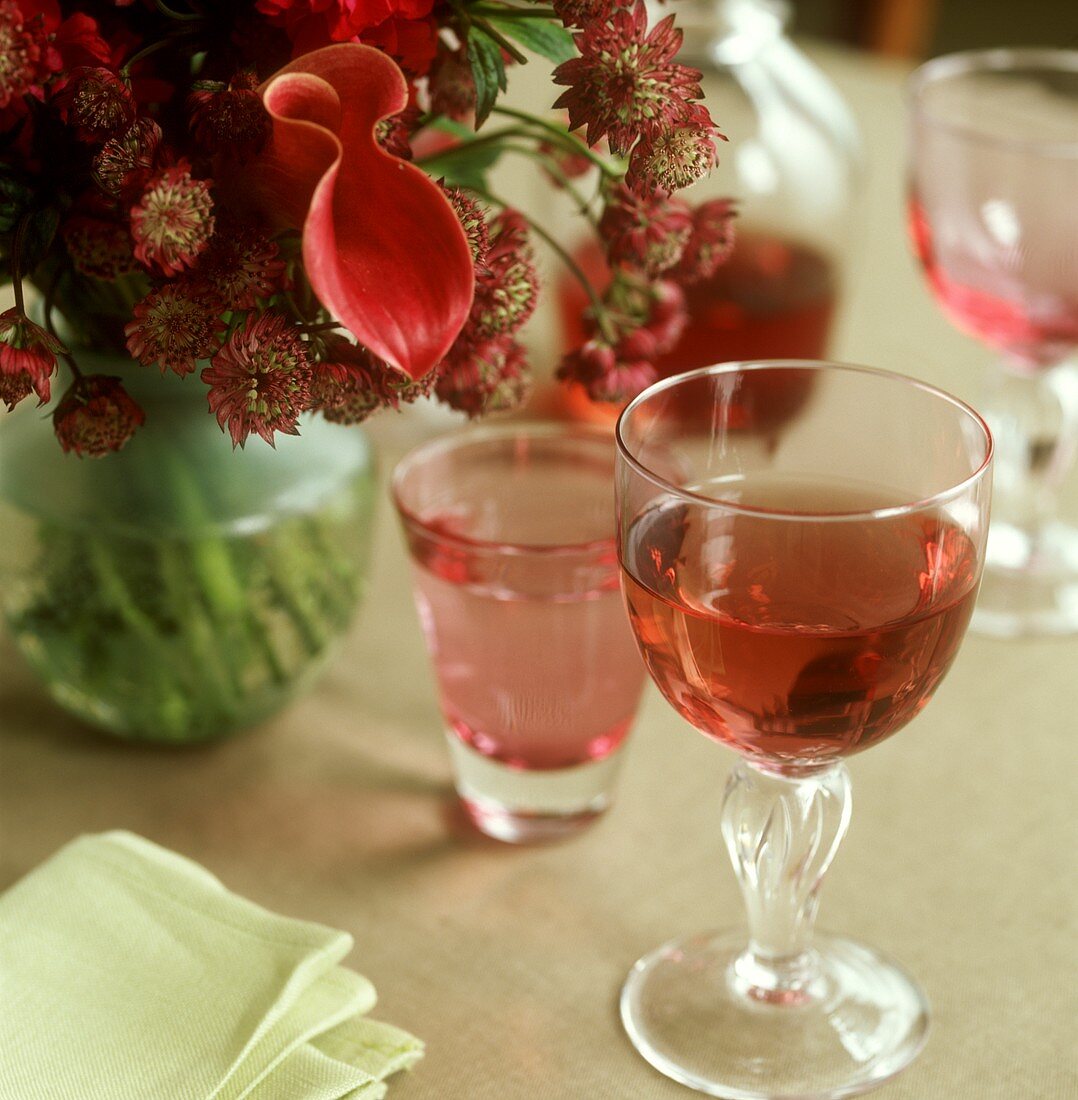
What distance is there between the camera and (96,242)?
556 millimetres

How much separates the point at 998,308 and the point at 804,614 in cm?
43

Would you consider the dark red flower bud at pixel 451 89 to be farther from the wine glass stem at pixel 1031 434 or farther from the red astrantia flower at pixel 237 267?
the wine glass stem at pixel 1031 434

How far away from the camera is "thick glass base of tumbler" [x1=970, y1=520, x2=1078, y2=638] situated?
3.01 feet

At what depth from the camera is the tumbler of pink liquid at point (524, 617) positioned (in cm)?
70

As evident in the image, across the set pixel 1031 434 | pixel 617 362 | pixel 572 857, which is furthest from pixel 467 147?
pixel 1031 434

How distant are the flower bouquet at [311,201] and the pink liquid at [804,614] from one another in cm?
12

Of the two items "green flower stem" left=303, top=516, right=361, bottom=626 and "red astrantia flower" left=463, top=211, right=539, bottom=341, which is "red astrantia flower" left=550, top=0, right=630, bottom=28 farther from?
"green flower stem" left=303, top=516, right=361, bottom=626

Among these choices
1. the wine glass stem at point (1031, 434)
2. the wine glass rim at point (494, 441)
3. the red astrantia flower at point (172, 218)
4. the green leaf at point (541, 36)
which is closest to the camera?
the red astrantia flower at point (172, 218)

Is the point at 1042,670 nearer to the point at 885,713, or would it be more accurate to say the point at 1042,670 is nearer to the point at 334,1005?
the point at 885,713

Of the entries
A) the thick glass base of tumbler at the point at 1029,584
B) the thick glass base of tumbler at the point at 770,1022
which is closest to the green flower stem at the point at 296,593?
the thick glass base of tumbler at the point at 770,1022

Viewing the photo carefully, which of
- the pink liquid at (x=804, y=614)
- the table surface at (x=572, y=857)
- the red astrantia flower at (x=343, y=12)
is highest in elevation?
the red astrantia flower at (x=343, y=12)

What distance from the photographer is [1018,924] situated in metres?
0.69

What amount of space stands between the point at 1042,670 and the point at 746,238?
0.36 m

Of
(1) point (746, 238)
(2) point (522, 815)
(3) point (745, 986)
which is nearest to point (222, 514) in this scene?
(2) point (522, 815)
